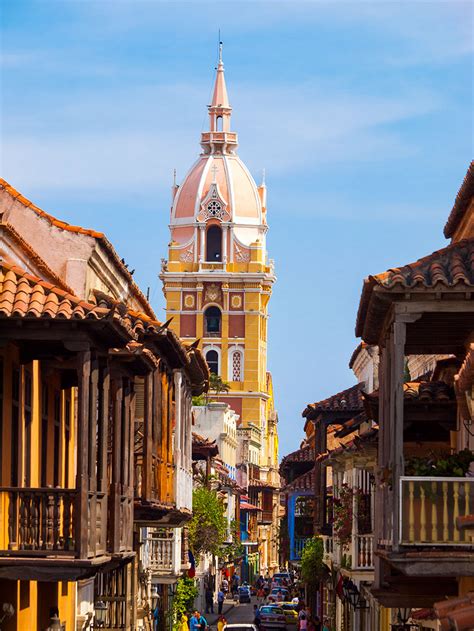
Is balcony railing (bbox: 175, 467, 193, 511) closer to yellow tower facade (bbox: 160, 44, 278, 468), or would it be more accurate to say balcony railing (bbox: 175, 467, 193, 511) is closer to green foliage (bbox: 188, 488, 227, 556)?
green foliage (bbox: 188, 488, 227, 556)

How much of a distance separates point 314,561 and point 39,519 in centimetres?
4177

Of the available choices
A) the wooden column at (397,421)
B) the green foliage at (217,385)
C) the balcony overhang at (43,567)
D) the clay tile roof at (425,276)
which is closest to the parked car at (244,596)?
the green foliage at (217,385)

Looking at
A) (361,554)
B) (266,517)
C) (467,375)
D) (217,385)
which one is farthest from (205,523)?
(266,517)

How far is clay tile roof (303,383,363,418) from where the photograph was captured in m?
53.7

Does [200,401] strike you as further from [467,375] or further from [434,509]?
[434,509]

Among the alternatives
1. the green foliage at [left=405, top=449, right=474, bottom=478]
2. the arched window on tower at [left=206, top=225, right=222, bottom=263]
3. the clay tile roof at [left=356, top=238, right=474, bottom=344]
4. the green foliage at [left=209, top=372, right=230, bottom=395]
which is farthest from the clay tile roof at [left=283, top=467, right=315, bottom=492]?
the arched window on tower at [left=206, top=225, right=222, bottom=263]

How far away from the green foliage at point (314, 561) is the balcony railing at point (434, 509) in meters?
40.4

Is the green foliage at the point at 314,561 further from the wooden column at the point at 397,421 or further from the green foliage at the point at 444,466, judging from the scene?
the wooden column at the point at 397,421

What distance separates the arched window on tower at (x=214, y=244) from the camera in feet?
512

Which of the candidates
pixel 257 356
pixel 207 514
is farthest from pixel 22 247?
pixel 257 356

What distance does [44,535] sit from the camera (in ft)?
65.4

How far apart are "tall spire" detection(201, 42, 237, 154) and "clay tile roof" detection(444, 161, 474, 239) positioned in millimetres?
129753

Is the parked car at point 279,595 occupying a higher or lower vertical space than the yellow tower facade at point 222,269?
lower

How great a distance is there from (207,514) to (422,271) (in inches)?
2018
